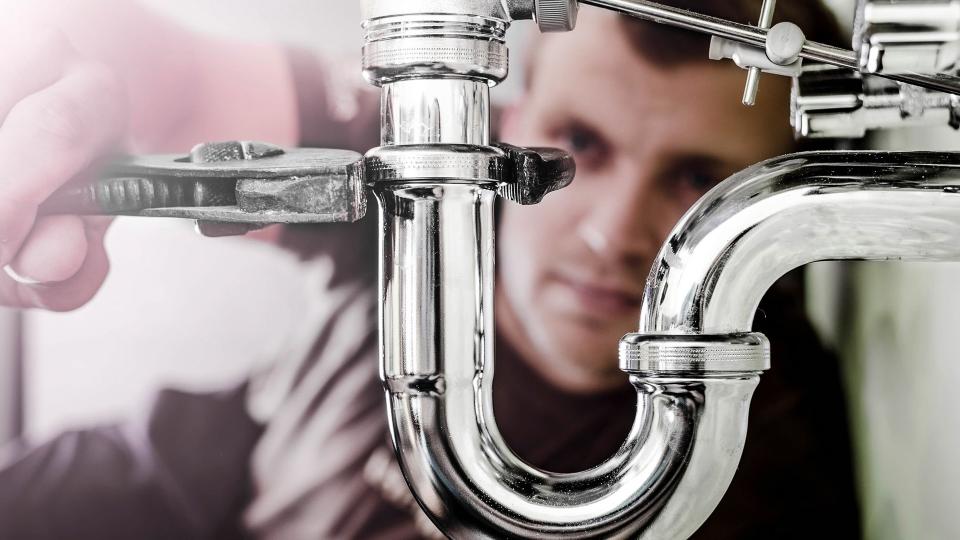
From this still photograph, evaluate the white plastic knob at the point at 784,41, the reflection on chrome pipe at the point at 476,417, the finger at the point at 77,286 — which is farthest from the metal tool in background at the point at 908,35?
the finger at the point at 77,286

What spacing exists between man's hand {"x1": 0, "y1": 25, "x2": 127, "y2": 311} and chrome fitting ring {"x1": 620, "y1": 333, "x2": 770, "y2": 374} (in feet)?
1.70

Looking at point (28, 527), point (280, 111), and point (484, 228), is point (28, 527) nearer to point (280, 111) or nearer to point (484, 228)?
point (280, 111)

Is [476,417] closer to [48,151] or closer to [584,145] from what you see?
[584,145]

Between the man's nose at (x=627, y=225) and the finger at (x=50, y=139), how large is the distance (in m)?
0.44

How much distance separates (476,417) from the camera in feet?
1.69

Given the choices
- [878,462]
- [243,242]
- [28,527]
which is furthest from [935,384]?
[28,527]

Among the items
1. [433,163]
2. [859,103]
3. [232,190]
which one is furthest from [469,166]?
[859,103]

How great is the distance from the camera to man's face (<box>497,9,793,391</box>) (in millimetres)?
771

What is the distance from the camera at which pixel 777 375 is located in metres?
0.77

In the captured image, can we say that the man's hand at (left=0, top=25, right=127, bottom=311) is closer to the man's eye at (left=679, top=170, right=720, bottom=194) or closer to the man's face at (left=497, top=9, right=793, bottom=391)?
the man's face at (left=497, top=9, right=793, bottom=391)

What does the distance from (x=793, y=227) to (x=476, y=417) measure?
201 millimetres

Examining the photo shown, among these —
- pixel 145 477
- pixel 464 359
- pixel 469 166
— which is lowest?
pixel 145 477

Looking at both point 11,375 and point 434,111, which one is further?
point 11,375

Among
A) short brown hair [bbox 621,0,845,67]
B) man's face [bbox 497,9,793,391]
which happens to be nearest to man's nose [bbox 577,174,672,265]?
man's face [bbox 497,9,793,391]
